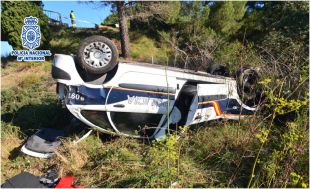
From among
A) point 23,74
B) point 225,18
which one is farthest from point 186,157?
point 225,18

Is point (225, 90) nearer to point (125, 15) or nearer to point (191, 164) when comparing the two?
point (191, 164)

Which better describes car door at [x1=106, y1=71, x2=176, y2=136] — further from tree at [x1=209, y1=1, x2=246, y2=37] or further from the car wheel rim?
tree at [x1=209, y1=1, x2=246, y2=37]

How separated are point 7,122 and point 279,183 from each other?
223 inches

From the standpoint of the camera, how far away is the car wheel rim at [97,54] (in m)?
5.41

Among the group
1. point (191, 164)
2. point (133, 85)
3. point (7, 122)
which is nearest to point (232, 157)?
point (191, 164)

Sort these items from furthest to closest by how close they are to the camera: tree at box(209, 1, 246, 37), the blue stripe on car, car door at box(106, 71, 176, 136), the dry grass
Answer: tree at box(209, 1, 246, 37) → the dry grass → car door at box(106, 71, 176, 136) → the blue stripe on car

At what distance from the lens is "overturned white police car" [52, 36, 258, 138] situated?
539cm

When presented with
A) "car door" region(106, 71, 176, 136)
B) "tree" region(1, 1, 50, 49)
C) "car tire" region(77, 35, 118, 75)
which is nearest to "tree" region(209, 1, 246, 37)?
"tree" region(1, 1, 50, 49)

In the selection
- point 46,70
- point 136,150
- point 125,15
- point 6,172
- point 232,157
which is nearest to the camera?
point 232,157

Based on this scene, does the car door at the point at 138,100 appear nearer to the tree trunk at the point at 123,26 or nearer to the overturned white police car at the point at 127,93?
the overturned white police car at the point at 127,93

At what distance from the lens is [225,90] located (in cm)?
603

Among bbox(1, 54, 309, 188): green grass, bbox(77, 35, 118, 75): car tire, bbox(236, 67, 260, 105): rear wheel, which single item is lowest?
bbox(1, 54, 309, 188): green grass

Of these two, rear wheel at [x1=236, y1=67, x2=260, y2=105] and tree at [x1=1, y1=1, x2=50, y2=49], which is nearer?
rear wheel at [x1=236, y1=67, x2=260, y2=105]

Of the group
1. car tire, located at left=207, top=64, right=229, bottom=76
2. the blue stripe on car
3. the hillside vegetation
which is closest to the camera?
the hillside vegetation
